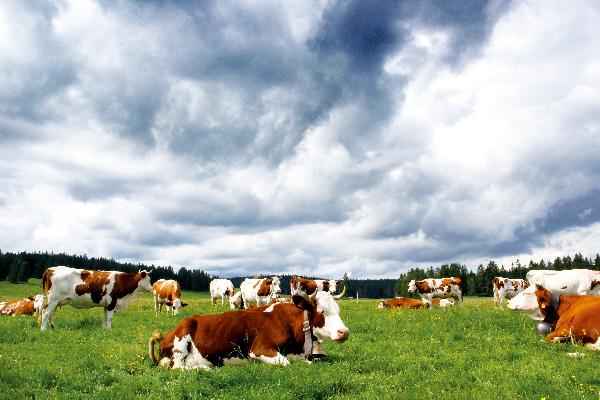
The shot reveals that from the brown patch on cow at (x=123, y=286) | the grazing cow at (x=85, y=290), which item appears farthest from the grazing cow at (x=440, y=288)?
the grazing cow at (x=85, y=290)

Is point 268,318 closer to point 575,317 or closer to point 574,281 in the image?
point 575,317

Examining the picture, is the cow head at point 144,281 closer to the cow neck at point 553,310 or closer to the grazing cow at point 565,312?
the grazing cow at point 565,312

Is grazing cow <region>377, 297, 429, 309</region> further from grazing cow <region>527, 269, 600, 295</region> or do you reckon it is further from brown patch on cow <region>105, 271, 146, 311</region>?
brown patch on cow <region>105, 271, 146, 311</region>

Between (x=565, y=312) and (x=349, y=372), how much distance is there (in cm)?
823

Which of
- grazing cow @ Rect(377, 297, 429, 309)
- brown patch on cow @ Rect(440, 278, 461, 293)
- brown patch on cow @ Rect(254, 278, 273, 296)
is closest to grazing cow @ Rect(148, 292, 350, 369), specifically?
brown patch on cow @ Rect(254, 278, 273, 296)

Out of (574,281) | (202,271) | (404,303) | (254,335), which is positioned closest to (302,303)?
(254,335)

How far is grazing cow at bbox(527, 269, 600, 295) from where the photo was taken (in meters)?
21.2

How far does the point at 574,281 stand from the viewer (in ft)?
70.8

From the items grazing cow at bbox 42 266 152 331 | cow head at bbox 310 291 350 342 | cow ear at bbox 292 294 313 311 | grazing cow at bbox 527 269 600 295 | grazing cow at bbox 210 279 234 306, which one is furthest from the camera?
grazing cow at bbox 210 279 234 306

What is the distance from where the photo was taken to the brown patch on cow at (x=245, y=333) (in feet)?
32.6

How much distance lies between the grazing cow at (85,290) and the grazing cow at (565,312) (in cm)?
1597

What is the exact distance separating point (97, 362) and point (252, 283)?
23.0m

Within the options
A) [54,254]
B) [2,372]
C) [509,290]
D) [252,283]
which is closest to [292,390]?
[2,372]

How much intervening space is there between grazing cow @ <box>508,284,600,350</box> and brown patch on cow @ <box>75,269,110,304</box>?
1644cm
